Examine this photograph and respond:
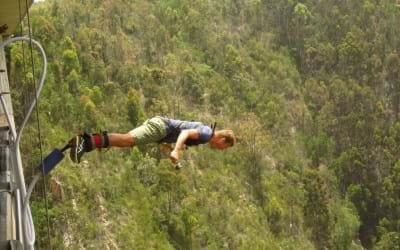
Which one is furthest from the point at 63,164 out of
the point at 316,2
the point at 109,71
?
the point at 316,2

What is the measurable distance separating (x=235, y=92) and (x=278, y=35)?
5.35m

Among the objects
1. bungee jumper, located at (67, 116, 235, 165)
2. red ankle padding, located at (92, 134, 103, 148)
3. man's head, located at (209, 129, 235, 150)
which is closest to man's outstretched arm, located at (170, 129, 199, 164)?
bungee jumper, located at (67, 116, 235, 165)

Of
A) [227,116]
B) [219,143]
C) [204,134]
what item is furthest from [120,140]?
[227,116]

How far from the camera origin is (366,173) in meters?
20.8

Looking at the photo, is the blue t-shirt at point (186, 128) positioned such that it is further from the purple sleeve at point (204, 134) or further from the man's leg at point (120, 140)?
the man's leg at point (120, 140)

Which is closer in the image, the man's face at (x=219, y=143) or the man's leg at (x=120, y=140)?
the man's leg at (x=120, y=140)

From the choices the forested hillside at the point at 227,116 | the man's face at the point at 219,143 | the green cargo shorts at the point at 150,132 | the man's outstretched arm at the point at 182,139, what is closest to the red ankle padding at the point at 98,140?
the green cargo shorts at the point at 150,132

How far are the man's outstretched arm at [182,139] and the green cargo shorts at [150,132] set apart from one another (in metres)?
0.10

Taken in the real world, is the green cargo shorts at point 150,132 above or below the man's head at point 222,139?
above

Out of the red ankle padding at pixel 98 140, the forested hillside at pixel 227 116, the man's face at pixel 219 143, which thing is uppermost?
the red ankle padding at pixel 98 140

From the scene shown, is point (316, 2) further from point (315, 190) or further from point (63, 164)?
point (63, 164)

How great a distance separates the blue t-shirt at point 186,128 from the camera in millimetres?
2830

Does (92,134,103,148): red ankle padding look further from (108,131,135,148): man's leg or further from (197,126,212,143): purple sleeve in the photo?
(197,126,212,143): purple sleeve

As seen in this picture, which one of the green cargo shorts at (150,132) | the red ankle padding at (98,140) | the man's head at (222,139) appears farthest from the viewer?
the man's head at (222,139)
